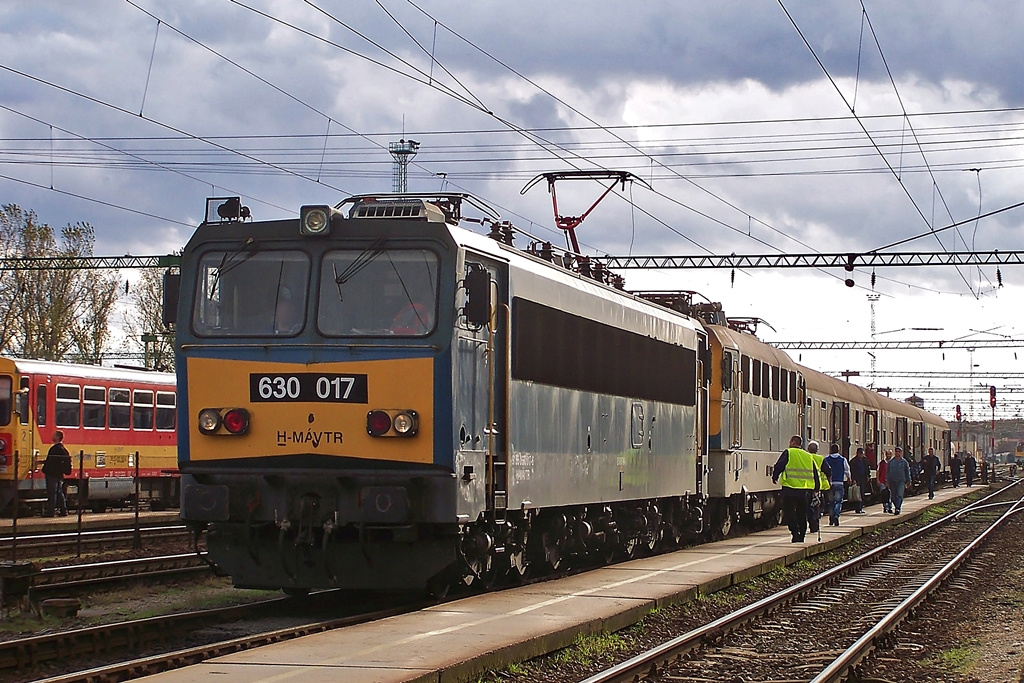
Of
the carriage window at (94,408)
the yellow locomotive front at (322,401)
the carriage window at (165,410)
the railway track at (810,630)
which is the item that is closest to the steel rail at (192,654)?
the yellow locomotive front at (322,401)

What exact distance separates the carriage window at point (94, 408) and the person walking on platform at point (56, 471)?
3298 mm

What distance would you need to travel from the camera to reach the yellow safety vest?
21.8m

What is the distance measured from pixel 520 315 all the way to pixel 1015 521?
22764mm

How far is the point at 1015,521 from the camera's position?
32875 millimetres

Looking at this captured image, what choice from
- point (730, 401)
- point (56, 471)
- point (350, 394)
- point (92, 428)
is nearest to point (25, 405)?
point (92, 428)

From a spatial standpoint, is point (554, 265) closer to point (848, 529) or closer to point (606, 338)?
point (606, 338)

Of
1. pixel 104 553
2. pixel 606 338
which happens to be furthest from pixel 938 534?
pixel 104 553

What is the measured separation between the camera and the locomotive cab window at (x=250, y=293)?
1253 centimetres

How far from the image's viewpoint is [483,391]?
12.9m

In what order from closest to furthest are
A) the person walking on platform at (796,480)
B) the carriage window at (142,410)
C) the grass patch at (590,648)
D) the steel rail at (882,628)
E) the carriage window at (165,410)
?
the steel rail at (882,628)
the grass patch at (590,648)
the person walking on platform at (796,480)
the carriage window at (142,410)
the carriage window at (165,410)

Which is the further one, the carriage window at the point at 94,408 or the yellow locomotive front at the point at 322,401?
the carriage window at the point at 94,408

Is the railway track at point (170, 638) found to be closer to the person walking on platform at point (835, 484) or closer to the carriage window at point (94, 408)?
the person walking on platform at point (835, 484)

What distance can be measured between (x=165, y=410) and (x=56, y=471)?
7.73 metres

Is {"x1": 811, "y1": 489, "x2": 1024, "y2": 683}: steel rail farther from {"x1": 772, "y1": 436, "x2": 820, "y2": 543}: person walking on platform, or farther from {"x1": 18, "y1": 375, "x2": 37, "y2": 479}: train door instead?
{"x1": 18, "y1": 375, "x2": 37, "y2": 479}: train door
